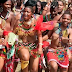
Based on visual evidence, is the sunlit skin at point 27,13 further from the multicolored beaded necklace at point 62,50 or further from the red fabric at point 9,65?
the red fabric at point 9,65

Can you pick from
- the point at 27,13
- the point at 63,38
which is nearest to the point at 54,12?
the point at 63,38

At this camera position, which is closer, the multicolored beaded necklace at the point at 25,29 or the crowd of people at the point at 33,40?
the crowd of people at the point at 33,40

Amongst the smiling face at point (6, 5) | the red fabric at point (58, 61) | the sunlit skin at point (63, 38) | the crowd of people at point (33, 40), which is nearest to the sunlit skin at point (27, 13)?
the crowd of people at point (33, 40)

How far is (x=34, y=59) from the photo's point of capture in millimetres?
3875

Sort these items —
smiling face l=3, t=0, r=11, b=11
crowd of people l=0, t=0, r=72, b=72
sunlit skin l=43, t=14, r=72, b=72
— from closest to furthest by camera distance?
crowd of people l=0, t=0, r=72, b=72 → sunlit skin l=43, t=14, r=72, b=72 → smiling face l=3, t=0, r=11, b=11

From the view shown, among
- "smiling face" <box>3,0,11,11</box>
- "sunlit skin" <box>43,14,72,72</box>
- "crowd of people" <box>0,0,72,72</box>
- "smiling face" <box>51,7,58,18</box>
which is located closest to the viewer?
"crowd of people" <box>0,0,72,72</box>

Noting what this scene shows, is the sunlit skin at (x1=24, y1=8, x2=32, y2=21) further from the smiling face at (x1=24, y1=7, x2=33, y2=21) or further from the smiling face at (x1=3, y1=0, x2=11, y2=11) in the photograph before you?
the smiling face at (x1=3, y1=0, x2=11, y2=11)

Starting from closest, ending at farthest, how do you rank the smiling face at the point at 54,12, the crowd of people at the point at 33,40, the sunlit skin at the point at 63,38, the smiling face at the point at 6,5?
the crowd of people at the point at 33,40, the sunlit skin at the point at 63,38, the smiling face at the point at 6,5, the smiling face at the point at 54,12

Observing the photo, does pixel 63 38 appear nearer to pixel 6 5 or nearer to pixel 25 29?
pixel 25 29

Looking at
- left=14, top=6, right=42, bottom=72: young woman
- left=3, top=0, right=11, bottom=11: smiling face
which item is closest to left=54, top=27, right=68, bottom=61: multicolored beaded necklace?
left=14, top=6, right=42, bottom=72: young woman

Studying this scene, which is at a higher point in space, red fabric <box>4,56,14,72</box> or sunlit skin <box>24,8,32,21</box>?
sunlit skin <box>24,8,32,21</box>

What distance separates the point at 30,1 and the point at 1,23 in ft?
6.63

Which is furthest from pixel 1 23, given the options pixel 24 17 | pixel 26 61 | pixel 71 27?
pixel 71 27

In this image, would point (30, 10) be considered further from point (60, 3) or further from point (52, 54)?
point (60, 3)
